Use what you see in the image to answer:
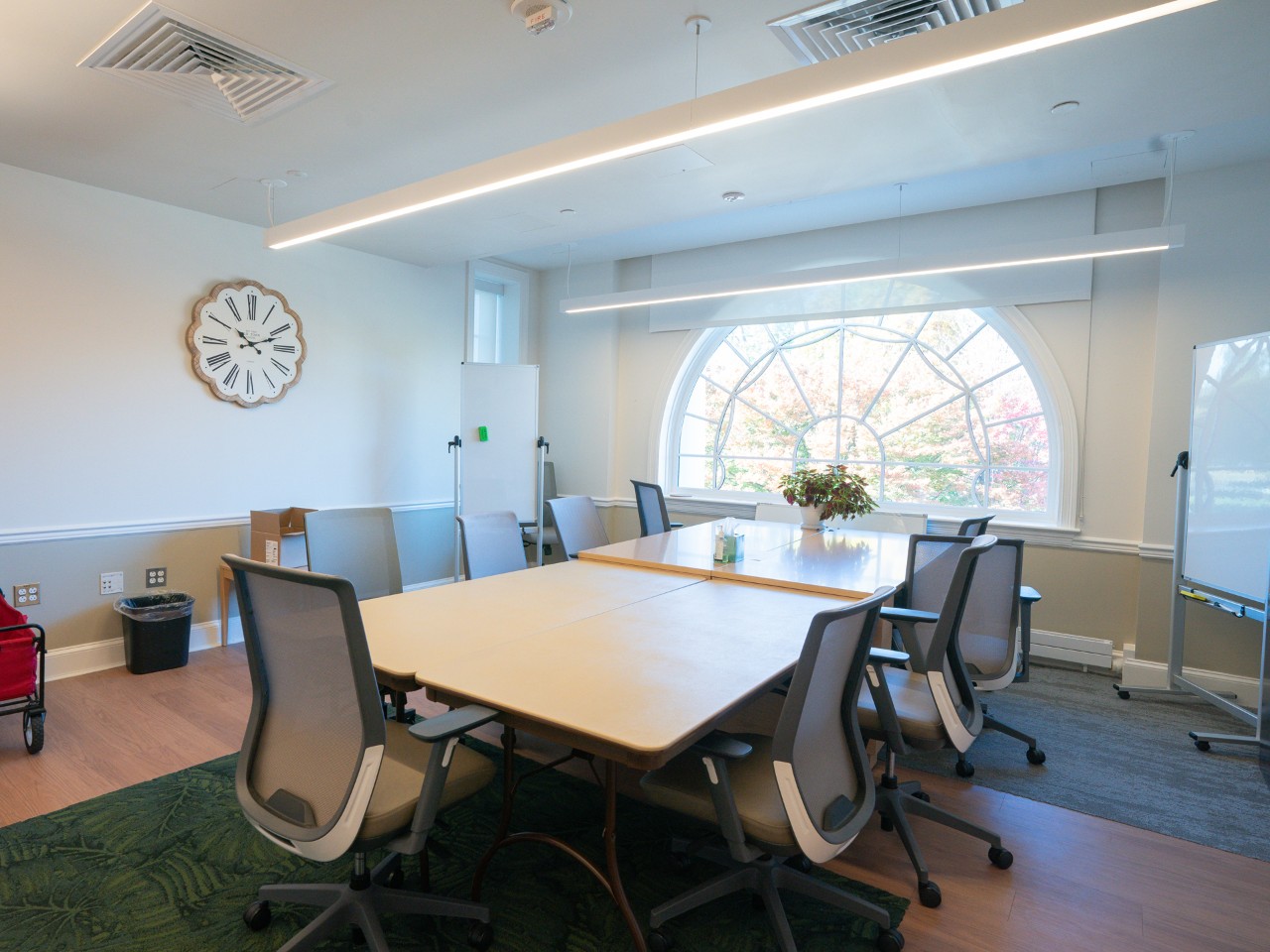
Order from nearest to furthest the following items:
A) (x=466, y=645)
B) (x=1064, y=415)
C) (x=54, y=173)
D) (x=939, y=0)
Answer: (x=466, y=645), (x=939, y=0), (x=54, y=173), (x=1064, y=415)

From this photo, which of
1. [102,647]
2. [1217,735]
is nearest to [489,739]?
[102,647]

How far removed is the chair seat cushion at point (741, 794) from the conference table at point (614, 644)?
15 centimetres

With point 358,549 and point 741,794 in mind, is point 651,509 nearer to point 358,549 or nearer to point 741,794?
point 358,549

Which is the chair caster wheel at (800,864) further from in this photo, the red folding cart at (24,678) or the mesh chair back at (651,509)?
the red folding cart at (24,678)

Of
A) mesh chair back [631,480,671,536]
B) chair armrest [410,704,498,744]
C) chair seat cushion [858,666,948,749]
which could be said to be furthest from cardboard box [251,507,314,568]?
chair seat cushion [858,666,948,749]

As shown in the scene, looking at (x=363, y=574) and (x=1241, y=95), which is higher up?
(x=1241, y=95)

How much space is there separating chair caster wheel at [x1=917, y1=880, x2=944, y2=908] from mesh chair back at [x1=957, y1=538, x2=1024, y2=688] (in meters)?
0.81

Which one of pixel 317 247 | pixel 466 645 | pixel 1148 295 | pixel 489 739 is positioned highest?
pixel 317 247

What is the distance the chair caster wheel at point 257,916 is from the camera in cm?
192

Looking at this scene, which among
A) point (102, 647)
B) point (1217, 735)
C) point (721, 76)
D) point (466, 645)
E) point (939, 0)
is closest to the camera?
point (466, 645)

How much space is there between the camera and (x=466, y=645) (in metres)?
2.06

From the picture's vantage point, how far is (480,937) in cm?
187

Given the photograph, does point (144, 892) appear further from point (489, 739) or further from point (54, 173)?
point (54, 173)

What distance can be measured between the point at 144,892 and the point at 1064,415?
5.20 meters
